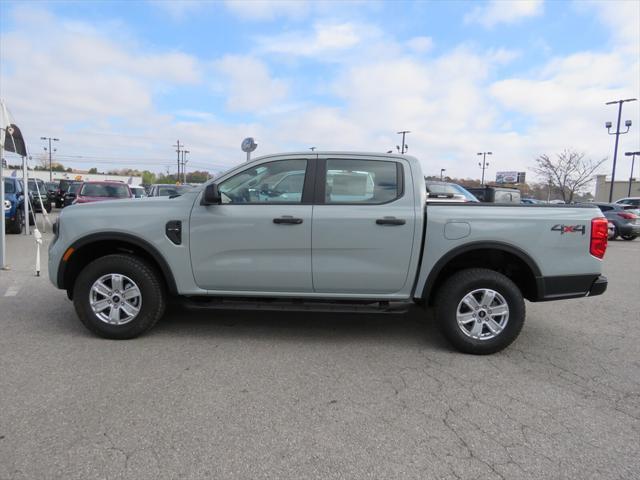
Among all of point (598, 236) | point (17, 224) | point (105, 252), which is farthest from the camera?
point (17, 224)

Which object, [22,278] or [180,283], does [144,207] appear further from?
[22,278]

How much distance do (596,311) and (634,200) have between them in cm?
1930

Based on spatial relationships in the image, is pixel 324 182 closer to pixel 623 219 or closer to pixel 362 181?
pixel 362 181

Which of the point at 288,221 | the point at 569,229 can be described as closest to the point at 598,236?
the point at 569,229

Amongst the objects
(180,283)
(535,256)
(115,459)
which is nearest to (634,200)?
(535,256)

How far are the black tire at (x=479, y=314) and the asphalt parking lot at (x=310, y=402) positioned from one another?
14cm

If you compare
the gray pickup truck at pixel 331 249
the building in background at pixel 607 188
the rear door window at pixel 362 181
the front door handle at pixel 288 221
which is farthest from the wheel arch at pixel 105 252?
the building in background at pixel 607 188

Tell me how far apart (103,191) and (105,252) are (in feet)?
35.2

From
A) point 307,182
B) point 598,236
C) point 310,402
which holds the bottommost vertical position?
point 310,402

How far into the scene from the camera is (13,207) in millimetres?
13086

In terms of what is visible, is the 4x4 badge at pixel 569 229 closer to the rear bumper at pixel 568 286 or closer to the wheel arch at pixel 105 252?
the rear bumper at pixel 568 286

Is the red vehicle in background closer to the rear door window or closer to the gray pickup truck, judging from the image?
the gray pickup truck

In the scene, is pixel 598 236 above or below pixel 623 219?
above

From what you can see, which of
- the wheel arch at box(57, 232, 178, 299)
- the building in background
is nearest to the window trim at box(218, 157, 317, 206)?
the wheel arch at box(57, 232, 178, 299)
